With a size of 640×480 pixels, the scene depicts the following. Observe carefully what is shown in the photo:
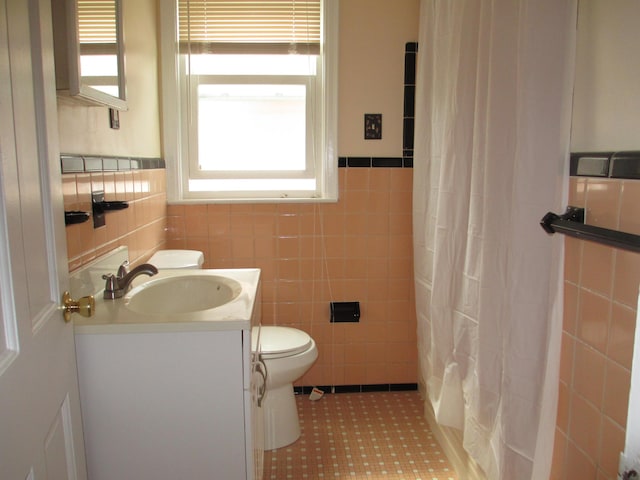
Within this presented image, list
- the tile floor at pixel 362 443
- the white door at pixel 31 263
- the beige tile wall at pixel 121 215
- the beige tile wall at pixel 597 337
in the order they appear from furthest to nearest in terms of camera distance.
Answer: the tile floor at pixel 362 443 → the beige tile wall at pixel 121 215 → the beige tile wall at pixel 597 337 → the white door at pixel 31 263

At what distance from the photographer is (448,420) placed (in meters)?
1.92

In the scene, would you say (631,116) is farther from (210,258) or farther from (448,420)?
(210,258)

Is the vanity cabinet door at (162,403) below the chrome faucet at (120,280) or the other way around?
below

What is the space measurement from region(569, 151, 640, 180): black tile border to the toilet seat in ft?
4.32

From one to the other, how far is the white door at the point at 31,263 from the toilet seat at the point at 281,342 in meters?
1.03

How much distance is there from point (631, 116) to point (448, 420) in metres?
1.28

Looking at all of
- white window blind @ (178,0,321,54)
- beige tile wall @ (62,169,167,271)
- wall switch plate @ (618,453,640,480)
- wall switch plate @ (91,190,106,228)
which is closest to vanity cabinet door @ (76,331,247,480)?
beige tile wall @ (62,169,167,271)

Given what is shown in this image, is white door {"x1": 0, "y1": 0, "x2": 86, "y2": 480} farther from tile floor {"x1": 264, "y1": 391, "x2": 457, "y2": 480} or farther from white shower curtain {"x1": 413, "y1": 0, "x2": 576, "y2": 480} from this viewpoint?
tile floor {"x1": 264, "y1": 391, "x2": 457, "y2": 480}

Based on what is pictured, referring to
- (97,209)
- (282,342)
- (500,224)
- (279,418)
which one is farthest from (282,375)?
(500,224)

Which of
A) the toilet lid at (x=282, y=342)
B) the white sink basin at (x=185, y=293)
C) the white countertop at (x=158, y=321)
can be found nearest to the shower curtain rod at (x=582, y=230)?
the white countertop at (x=158, y=321)

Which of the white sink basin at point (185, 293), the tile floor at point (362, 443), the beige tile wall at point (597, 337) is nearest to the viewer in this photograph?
the beige tile wall at point (597, 337)

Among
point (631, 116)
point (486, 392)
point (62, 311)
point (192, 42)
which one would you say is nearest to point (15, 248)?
point (62, 311)

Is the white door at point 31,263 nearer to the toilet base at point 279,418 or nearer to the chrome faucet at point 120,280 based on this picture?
the chrome faucet at point 120,280

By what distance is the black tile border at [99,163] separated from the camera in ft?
4.42
